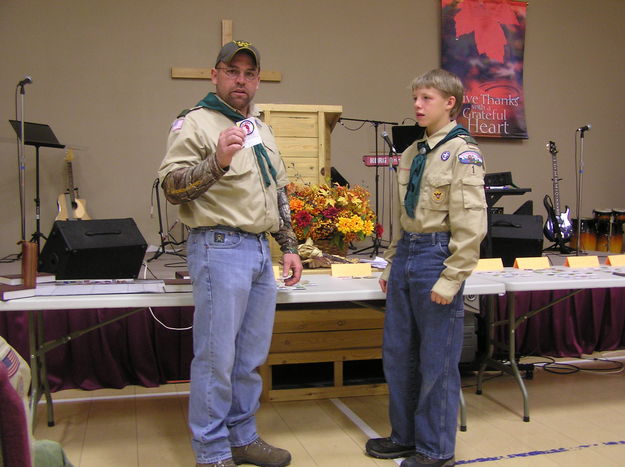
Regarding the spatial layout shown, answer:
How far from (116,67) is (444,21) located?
3829 millimetres

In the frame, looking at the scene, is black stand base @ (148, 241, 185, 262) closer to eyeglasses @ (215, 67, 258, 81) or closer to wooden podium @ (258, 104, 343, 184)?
wooden podium @ (258, 104, 343, 184)

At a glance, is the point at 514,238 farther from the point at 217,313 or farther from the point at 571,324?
the point at 217,313

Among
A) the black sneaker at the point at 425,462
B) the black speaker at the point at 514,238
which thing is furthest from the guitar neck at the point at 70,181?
the black sneaker at the point at 425,462

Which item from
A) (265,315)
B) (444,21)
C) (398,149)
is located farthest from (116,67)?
(265,315)

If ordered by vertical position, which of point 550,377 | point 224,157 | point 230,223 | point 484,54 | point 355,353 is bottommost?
point 550,377

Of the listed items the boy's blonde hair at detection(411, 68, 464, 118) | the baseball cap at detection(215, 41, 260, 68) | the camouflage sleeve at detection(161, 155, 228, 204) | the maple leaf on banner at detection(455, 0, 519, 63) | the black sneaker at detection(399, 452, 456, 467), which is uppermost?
the maple leaf on banner at detection(455, 0, 519, 63)

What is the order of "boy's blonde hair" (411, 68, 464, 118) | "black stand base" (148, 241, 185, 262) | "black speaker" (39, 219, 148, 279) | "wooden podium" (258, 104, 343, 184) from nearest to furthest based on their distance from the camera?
1. "boy's blonde hair" (411, 68, 464, 118)
2. "black speaker" (39, 219, 148, 279)
3. "wooden podium" (258, 104, 343, 184)
4. "black stand base" (148, 241, 185, 262)

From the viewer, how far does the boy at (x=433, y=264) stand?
1771 millimetres

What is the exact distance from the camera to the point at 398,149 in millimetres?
5516

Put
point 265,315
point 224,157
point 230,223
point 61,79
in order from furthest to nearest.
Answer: point 61,79, point 265,315, point 230,223, point 224,157

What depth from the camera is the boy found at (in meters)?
1.77

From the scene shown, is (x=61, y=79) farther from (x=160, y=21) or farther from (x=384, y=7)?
(x=384, y=7)

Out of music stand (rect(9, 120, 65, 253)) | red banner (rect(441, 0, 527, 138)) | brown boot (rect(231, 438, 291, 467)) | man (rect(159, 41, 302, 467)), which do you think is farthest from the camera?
red banner (rect(441, 0, 527, 138))

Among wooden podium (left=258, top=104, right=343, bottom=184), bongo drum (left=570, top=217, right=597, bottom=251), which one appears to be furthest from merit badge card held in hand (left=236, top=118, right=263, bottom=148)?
bongo drum (left=570, top=217, right=597, bottom=251)
